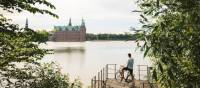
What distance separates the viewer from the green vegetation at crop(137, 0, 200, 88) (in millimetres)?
6789

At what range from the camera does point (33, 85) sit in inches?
640

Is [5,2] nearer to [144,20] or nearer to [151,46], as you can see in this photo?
[144,20]

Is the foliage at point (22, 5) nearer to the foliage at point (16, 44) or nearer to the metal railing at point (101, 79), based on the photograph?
the foliage at point (16, 44)

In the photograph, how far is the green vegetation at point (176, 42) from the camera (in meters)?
6.79

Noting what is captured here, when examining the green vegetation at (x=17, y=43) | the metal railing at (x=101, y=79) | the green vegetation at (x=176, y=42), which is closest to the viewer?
the green vegetation at (x=176, y=42)

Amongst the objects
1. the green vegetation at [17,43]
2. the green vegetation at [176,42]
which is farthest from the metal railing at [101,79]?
the green vegetation at [176,42]

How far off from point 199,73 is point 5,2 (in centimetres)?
496

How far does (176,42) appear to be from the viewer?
709cm

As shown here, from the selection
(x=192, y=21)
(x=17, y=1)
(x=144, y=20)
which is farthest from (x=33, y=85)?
(x=192, y=21)

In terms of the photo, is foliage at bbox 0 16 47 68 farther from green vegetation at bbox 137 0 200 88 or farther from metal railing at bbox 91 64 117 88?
metal railing at bbox 91 64 117 88

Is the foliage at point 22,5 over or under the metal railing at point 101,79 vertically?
over

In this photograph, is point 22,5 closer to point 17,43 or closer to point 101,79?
point 17,43

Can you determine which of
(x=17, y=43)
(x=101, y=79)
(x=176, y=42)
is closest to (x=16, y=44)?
(x=17, y=43)

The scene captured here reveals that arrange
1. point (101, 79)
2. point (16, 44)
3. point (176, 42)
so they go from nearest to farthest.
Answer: point (176, 42) → point (16, 44) → point (101, 79)
